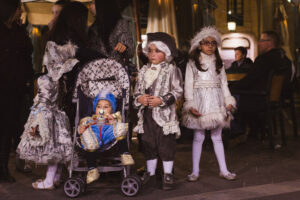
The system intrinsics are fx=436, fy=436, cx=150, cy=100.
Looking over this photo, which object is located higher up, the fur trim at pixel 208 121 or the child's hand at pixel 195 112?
the child's hand at pixel 195 112

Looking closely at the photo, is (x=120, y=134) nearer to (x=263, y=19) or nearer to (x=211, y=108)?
(x=211, y=108)

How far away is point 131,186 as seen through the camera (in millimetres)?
4062

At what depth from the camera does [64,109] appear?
15.8ft

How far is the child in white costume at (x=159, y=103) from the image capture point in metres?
4.40

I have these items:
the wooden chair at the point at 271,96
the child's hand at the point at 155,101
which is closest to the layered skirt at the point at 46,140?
the child's hand at the point at 155,101

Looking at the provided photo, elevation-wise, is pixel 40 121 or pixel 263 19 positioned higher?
pixel 263 19

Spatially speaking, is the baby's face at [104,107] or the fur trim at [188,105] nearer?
the baby's face at [104,107]

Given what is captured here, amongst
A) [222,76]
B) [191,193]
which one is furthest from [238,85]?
[191,193]

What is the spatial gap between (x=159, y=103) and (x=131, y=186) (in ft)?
A: 2.84

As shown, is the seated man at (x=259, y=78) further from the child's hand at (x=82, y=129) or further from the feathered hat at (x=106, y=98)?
the child's hand at (x=82, y=129)

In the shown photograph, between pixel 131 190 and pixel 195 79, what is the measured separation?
151 centimetres

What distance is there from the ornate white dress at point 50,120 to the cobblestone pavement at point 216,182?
1.31ft

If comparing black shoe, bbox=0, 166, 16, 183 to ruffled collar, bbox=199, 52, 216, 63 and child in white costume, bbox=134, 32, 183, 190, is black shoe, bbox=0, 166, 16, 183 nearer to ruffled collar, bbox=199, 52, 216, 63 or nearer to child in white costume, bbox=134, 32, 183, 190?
child in white costume, bbox=134, 32, 183, 190

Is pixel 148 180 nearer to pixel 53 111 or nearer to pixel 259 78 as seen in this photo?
pixel 53 111
